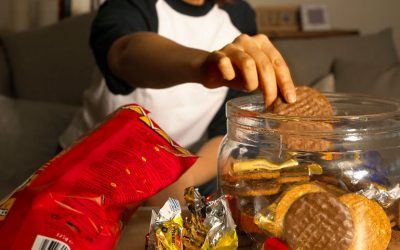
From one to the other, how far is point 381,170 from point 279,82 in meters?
0.13

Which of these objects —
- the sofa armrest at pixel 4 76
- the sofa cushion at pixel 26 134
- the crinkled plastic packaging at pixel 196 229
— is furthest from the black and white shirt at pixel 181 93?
the sofa armrest at pixel 4 76

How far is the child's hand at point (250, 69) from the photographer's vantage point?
1.51ft

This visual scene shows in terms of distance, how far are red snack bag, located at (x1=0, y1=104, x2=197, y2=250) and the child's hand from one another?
0.09 metres

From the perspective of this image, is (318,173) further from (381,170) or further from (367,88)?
(367,88)

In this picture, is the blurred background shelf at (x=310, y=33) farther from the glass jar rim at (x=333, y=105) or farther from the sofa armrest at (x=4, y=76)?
the glass jar rim at (x=333, y=105)

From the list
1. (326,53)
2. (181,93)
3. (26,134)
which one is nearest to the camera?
(181,93)

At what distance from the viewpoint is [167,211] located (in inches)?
17.6

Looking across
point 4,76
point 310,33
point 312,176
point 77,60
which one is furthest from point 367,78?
point 312,176

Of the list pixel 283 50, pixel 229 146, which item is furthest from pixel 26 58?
pixel 229 146

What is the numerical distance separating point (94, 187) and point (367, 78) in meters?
1.62

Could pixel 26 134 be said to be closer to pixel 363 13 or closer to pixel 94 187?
pixel 94 187

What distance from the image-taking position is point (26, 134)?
1643mm

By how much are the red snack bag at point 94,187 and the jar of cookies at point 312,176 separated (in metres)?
0.07

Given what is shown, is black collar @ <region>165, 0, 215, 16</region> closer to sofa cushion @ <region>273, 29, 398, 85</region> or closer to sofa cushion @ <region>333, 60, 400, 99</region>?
sofa cushion @ <region>333, 60, 400, 99</region>
